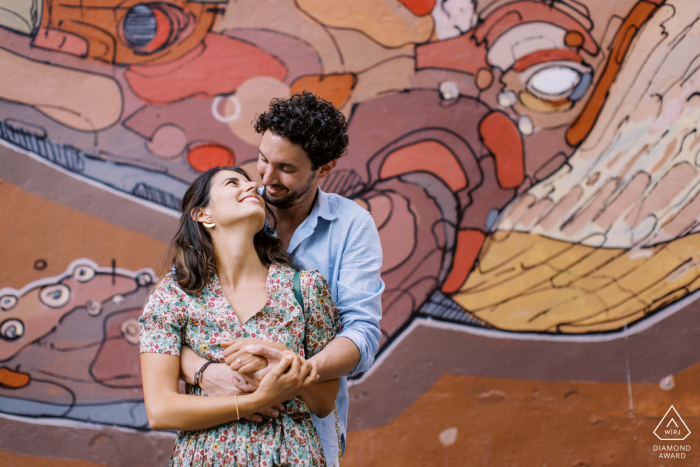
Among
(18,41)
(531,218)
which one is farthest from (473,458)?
(18,41)

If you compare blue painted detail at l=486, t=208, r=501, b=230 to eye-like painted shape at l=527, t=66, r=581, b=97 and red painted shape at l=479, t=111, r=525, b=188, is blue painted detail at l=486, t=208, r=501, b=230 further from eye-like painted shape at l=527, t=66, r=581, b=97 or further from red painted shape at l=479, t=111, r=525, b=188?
eye-like painted shape at l=527, t=66, r=581, b=97

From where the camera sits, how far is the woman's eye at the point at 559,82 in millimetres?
3492

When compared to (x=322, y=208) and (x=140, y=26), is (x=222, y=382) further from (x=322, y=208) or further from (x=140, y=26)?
(x=140, y=26)

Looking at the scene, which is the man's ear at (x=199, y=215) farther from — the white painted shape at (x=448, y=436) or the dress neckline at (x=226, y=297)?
the white painted shape at (x=448, y=436)

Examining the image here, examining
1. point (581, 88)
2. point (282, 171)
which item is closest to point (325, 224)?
point (282, 171)

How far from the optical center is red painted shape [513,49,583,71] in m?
3.49

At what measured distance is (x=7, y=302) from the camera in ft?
10.3

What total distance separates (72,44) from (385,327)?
2.80 meters

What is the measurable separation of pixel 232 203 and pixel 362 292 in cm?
62

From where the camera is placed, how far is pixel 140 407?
126 inches

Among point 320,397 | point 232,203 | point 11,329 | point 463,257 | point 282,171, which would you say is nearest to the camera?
point 320,397

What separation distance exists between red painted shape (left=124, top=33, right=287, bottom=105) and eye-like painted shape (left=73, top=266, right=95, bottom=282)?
3.85 ft

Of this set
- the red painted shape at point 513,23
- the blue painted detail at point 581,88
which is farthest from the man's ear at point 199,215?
the blue painted detail at point 581,88

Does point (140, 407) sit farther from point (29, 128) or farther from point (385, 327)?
point (29, 128)
